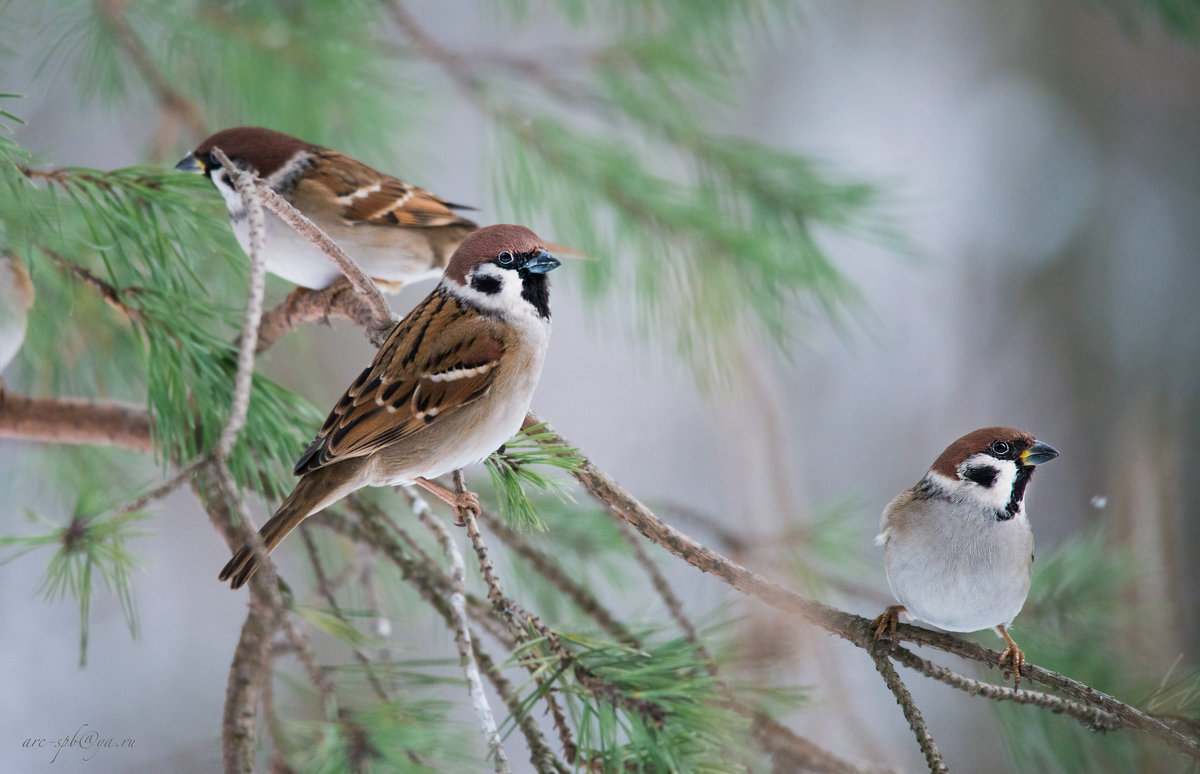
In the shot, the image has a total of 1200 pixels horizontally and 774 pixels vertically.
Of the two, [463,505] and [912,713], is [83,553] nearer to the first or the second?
[463,505]

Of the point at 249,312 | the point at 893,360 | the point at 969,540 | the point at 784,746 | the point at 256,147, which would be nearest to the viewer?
the point at 249,312

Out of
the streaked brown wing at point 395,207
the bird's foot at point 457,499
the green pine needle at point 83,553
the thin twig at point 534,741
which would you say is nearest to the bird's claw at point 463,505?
the bird's foot at point 457,499

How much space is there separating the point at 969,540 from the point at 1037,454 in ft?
0.25

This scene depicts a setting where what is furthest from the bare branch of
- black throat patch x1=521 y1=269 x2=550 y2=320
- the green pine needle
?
black throat patch x1=521 y1=269 x2=550 y2=320

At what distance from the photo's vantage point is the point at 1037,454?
24.5 inches

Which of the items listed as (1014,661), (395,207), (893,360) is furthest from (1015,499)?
(893,360)

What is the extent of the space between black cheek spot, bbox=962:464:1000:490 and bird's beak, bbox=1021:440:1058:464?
36 mm

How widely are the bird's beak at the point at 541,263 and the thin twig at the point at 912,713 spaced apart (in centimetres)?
35

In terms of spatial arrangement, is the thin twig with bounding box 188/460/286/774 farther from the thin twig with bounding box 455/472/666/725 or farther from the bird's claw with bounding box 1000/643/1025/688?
the bird's claw with bounding box 1000/643/1025/688

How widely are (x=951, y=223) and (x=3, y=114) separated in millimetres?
2336

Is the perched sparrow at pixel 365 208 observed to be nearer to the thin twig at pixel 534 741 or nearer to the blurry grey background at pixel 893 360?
the blurry grey background at pixel 893 360

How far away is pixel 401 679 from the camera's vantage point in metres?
0.65

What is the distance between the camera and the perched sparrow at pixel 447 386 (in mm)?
668

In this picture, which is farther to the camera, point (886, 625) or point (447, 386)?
point (447, 386)
